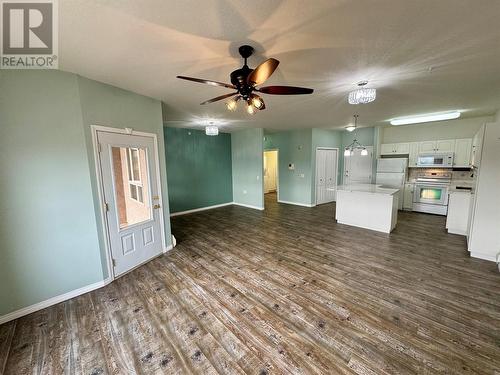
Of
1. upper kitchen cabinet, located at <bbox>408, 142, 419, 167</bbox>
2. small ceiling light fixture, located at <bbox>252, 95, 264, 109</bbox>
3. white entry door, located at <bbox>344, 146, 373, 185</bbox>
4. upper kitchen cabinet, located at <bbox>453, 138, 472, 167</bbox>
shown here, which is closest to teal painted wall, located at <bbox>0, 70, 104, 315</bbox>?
small ceiling light fixture, located at <bbox>252, 95, 264, 109</bbox>

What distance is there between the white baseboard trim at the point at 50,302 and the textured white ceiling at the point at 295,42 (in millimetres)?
2651

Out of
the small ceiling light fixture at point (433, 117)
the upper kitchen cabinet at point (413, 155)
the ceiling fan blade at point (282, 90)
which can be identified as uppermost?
the small ceiling light fixture at point (433, 117)

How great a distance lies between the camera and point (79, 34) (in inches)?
63.1

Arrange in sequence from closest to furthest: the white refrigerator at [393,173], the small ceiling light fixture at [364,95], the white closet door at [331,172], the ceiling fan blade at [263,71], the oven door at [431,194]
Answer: the ceiling fan blade at [263,71], the small ceiling light fixture at [364,95], the oven door at [431,194], the white refrigerator at [393,173], the white closet door at [331,172]

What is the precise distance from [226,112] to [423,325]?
14.2ft

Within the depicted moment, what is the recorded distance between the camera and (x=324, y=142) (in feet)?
22.3

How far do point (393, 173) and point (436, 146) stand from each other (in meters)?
1.19

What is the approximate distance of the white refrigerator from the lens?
5816mm

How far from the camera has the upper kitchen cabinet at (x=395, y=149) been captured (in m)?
5.86

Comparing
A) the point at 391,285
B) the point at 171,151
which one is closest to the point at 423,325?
the point at 391,285

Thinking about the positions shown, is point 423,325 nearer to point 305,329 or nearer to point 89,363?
point 305,329

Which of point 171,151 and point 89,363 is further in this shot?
point 171,151

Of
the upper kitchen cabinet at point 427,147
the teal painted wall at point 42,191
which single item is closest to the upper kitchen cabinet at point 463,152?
the upper kitchen cabinet at point 427,147

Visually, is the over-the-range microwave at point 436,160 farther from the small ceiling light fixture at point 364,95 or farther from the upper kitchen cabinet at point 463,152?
the small ceiling light fixture at point 364,95
